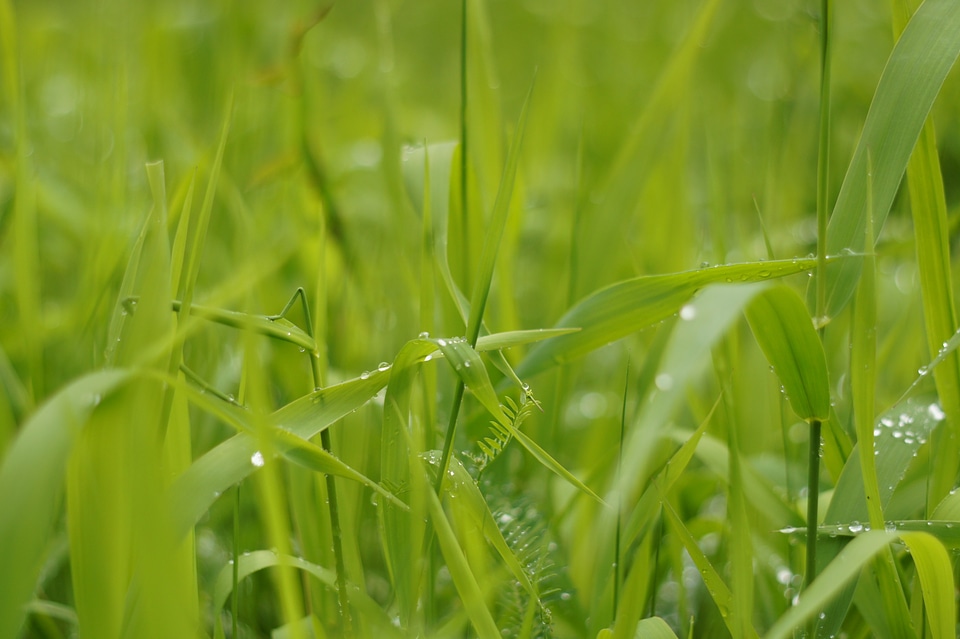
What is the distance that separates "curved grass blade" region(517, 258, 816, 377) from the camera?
52 centimetres

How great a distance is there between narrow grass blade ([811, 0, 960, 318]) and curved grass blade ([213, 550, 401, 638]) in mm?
361

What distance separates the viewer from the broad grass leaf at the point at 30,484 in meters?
0.36

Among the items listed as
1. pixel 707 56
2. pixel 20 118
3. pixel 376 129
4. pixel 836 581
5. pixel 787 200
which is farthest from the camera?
pixel 707 56

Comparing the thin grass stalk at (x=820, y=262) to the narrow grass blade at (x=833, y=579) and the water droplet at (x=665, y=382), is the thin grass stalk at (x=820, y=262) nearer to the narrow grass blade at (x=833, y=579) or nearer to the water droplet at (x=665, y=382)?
the narrow grass blade at (x=833, y=579)

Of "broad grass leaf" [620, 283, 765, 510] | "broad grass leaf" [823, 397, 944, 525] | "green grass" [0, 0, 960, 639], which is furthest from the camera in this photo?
"broad grass leaf" [823, 397, 944, 525]

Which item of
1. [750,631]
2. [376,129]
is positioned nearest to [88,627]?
[750,631]

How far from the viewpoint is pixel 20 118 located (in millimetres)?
740

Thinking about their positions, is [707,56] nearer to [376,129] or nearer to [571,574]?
[376,129]

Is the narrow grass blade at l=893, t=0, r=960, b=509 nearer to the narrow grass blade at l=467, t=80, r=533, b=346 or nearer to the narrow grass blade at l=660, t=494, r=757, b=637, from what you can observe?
the narrow grass blade at l=660, t=494, r=757, b=637

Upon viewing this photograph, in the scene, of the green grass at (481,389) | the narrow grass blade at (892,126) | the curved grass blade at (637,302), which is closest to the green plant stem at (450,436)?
the green grass at (481,389)

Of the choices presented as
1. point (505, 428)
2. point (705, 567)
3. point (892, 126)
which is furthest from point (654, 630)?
point (892, 126)

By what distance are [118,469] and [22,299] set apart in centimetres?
43

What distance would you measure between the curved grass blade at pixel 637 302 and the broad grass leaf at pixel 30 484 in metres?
0.34

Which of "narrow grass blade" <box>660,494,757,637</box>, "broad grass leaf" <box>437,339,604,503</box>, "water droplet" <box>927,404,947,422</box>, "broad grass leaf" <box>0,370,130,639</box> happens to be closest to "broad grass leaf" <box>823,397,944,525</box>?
"water droplet" <box>927,404,947,422</box>
